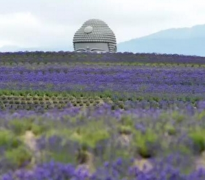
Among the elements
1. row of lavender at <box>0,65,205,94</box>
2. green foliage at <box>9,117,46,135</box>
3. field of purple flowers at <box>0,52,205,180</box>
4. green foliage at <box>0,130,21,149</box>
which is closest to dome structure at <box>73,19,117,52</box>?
row of lavender at <box>0,65,205,94</box>

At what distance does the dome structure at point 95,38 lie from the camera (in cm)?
5125

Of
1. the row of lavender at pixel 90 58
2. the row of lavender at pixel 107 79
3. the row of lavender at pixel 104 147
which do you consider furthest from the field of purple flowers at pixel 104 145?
the row of lavender at pixel 90 58

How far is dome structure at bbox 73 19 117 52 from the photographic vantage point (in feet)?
168

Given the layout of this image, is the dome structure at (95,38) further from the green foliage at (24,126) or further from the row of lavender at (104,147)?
the row of lavender at (104,147)

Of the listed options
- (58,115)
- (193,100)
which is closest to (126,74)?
(193,100)

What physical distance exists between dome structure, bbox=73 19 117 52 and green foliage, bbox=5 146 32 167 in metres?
44.4

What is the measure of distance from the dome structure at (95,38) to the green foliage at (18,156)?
44356mm

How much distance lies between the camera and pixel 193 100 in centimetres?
2050

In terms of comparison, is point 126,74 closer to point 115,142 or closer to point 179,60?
point 179,60

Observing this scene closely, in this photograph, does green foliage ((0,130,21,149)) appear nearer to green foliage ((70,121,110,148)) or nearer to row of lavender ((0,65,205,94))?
green foliage ((70,121,110,148))

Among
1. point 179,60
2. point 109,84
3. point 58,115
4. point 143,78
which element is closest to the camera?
point 58,115

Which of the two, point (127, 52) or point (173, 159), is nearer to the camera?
point (173, 159)

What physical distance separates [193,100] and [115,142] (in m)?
14.2

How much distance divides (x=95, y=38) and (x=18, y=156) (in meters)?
45.0
